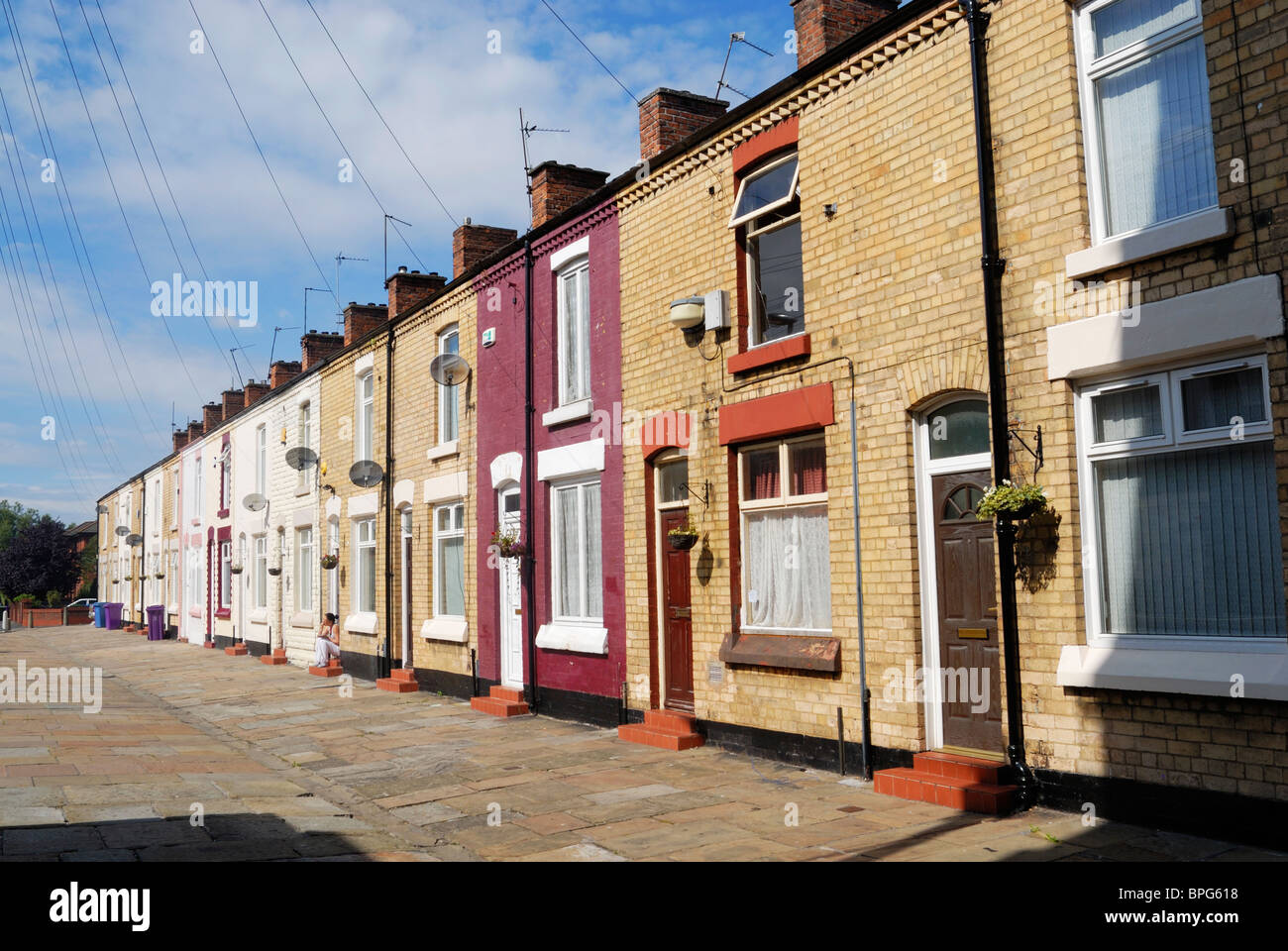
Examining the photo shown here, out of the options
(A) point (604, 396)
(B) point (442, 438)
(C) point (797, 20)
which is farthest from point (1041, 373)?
(B) point (442, 438)

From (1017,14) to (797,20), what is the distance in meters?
3.07

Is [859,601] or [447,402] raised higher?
[447,402]

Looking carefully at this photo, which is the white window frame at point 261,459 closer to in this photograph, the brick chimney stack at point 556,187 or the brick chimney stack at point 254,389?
the brick chimney stack at point 254,389

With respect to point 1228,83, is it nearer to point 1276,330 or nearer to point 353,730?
point 1276,330

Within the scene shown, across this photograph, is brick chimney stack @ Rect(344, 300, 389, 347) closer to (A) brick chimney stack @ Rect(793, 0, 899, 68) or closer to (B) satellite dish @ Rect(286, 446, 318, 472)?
(B) satellite dish @ Rect(286, 446, 318, 472)

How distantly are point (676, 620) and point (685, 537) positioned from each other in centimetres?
125

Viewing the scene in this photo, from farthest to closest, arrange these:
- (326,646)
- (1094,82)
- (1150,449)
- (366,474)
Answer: (326,646)
(366,474)
(1094,82)
(1150,449)

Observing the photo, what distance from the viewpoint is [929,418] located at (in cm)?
891

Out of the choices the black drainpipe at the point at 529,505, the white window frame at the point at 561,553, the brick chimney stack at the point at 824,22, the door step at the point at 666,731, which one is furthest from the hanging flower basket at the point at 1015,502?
the black drainpipe at the point at 529,505

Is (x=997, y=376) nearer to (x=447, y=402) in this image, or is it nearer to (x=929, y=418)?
(x=929, y=418)

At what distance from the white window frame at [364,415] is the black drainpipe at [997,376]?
14.7 m

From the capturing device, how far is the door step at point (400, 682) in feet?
58.7

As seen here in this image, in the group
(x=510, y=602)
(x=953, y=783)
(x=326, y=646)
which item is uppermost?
(x=510, y=602)

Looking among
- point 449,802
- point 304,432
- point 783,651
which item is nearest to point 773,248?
point 783,651
